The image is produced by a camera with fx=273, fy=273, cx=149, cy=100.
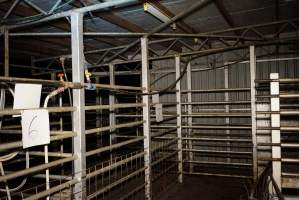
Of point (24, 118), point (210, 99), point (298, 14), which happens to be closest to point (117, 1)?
point (24, 118)

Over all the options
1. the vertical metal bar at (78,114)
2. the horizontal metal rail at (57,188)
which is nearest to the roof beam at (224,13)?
the vertical metal bar at (78,114)

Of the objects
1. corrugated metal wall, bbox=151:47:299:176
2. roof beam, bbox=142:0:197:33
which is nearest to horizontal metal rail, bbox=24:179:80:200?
roof beam, bbox=142:0:197:33

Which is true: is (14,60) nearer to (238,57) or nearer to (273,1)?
(238,57)

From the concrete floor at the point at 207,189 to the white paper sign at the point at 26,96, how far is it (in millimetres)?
3086

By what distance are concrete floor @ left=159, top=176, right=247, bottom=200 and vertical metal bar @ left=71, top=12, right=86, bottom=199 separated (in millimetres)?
2326

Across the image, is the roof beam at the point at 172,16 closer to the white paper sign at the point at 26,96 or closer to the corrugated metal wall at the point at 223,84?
the corrugated metal wall at the point at 223,84

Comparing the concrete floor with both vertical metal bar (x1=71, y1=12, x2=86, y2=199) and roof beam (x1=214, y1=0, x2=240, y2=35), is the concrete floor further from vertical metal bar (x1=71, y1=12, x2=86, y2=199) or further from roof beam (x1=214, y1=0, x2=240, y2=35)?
roof beam (x1=214, y1=0, x2=240, y2=35)

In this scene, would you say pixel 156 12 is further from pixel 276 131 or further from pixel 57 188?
pixel 57 188

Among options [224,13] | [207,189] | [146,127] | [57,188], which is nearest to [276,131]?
[146,127]

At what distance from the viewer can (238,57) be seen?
721 cm

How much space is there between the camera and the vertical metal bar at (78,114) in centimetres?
259

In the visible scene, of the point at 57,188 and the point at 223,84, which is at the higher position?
the point at 223,84

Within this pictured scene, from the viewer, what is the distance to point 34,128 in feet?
6.95

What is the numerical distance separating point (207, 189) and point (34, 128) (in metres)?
3.82
